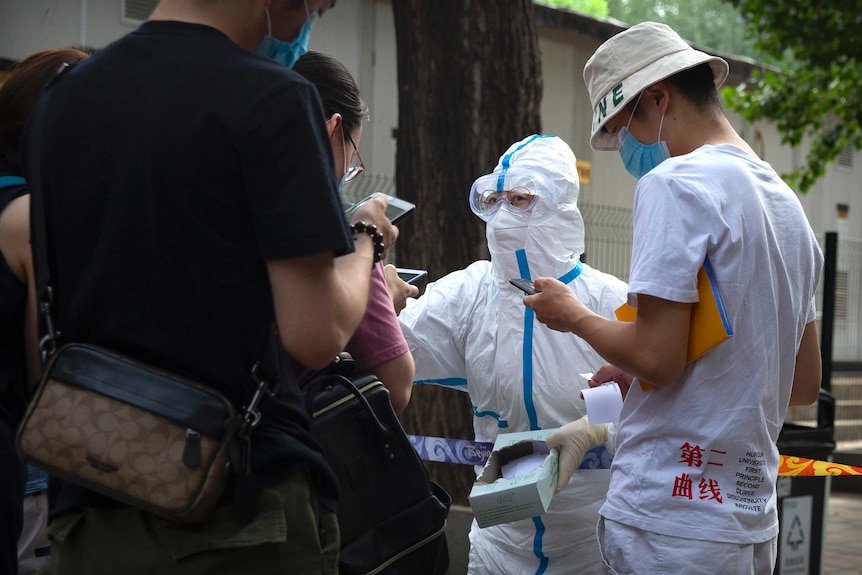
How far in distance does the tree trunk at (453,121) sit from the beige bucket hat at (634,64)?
3058mm

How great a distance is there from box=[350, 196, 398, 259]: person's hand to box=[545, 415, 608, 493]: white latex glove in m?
1.16

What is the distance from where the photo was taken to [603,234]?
1273 cm

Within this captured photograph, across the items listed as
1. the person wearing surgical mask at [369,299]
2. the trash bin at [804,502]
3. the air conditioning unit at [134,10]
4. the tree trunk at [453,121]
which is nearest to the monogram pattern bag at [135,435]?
the person wearing surgical mask at [369,299]

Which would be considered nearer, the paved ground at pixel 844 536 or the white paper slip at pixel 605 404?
the white paper slip at pixel 605 404

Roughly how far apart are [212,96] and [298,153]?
152mm

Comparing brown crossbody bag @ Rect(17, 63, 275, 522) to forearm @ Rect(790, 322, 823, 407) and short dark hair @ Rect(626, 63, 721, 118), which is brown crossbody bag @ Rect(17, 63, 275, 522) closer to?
short dark hair @ Rect(626, 63, 721, 118)

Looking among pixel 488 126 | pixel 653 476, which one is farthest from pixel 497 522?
pixel 488 126

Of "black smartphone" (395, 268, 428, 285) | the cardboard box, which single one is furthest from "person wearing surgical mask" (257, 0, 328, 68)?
the cardboard box

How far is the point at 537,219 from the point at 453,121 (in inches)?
94.1

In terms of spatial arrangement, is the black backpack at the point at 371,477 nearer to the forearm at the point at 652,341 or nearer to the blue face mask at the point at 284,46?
the forearm at the point at 652,341

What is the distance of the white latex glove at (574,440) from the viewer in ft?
9.55

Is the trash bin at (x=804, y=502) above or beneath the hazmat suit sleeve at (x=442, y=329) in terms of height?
beneath

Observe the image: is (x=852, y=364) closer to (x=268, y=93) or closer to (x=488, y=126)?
(x=488, y=126)

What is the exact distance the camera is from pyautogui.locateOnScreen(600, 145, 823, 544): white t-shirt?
85.2 inches
